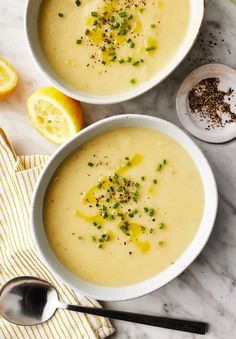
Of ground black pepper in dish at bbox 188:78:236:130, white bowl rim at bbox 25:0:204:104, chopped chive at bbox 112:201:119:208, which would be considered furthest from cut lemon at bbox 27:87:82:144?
ground black pepper in dish at bbox 188:78:236:130

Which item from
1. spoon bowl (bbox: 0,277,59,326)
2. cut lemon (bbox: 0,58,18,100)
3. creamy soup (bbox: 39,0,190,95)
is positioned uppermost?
creamy soup (bbox: 39,0,190,95)

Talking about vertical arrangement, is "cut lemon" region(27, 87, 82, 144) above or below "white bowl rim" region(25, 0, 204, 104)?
below

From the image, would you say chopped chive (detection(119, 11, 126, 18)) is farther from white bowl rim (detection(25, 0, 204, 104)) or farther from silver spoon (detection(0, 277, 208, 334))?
silver spoon (detection(0, 277, 208, 334))

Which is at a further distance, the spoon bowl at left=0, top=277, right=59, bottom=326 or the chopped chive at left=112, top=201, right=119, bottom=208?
the spoon bowl at left=0, top=277, right=59, bottom=326

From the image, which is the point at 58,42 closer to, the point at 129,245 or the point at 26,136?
the point at 26,136

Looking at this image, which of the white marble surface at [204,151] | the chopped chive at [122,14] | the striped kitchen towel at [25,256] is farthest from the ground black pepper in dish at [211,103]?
the striped kitchen towel at [25,256]
